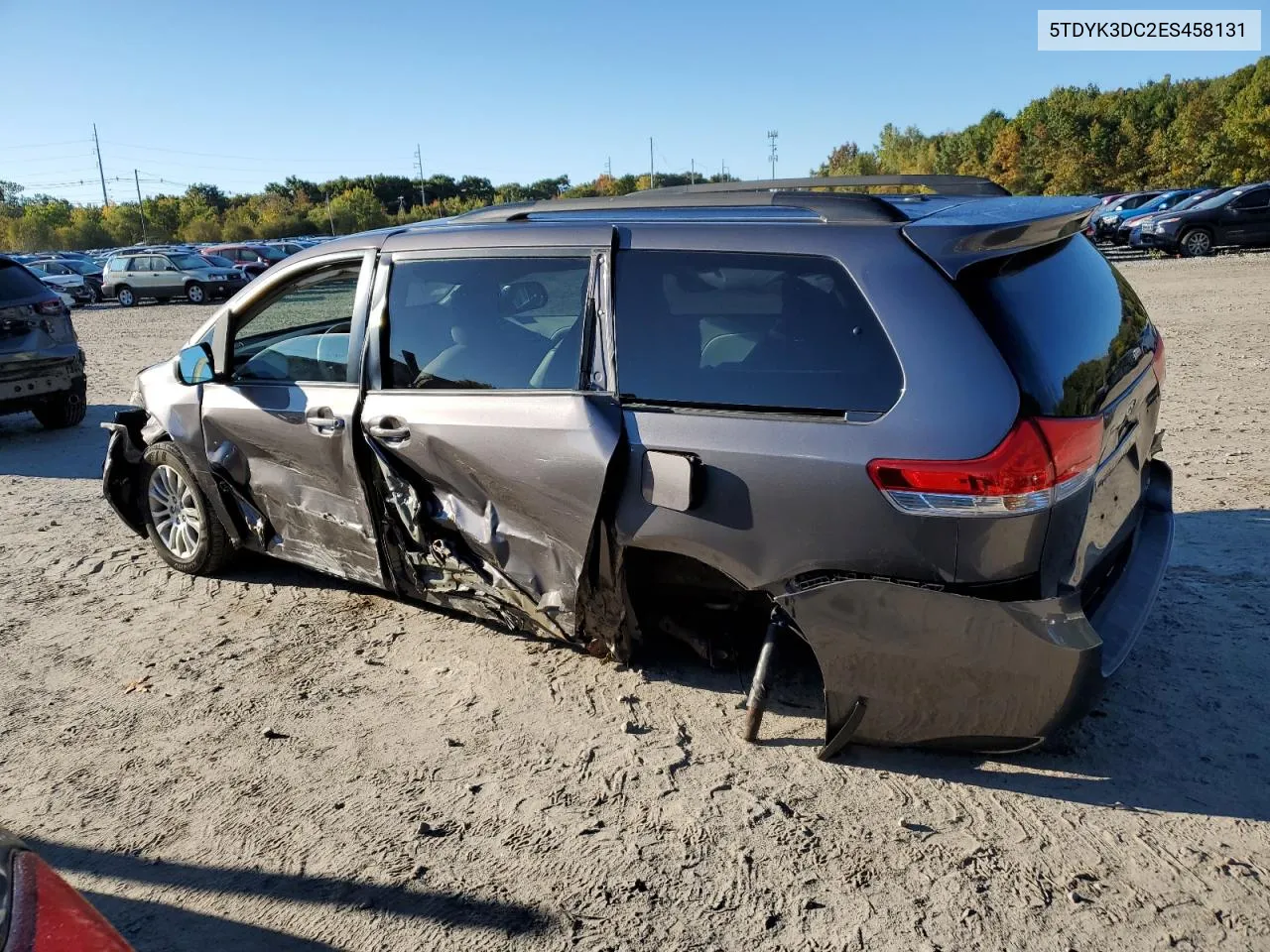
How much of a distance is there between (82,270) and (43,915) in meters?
42.3

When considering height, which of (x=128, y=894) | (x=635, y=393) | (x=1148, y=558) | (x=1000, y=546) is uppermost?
(x=635, y=393)

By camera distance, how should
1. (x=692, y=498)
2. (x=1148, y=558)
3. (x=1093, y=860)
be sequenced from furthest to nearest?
(x=1148, y=558)
(x=692, y=498)
(x=1093, y=860)

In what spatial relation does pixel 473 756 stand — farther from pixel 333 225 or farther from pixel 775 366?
pixel 333 225

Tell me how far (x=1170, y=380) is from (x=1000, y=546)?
7.64 metres

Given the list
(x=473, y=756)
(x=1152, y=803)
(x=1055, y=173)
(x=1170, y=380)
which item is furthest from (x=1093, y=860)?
(x=1055, y=173)

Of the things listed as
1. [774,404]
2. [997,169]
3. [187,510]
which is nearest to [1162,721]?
[774,404]

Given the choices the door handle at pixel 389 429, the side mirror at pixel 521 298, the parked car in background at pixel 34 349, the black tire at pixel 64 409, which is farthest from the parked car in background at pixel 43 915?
the black tire at pixel 64 409

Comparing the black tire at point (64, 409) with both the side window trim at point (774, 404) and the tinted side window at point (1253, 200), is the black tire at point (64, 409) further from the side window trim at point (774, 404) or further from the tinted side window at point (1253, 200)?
the tinted side window at point (1253, 200)

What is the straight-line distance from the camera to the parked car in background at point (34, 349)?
929 cm

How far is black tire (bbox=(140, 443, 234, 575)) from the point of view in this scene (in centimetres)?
530

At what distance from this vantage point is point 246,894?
9.68ft

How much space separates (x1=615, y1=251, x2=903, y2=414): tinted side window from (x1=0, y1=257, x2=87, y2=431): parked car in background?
313 inches

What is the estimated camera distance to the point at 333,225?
3356 inches

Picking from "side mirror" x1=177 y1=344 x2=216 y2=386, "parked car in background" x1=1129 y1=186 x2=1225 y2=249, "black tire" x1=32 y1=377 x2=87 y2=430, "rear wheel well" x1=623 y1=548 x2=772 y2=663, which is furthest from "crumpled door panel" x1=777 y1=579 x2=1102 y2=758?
"parked car in background" x1=1129 y1=186 x2=1225 y2=249
